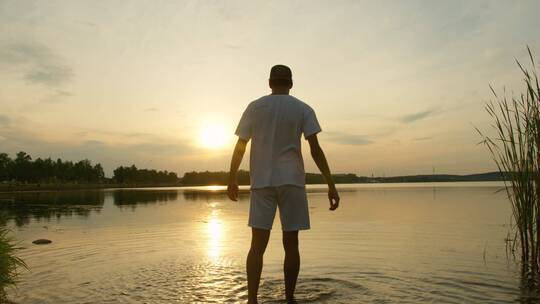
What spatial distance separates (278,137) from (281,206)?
0.76m

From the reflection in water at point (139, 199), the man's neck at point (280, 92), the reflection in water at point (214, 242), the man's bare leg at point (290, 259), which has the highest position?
the man's neck at point (280, 92)

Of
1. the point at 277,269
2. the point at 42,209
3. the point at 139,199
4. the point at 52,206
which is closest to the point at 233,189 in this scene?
the point at 277,269

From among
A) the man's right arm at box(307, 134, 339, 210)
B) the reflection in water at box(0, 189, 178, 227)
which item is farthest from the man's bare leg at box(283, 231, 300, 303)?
the reflection in water at box(0, 189, 178, 227)

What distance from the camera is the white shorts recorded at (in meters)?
4.72

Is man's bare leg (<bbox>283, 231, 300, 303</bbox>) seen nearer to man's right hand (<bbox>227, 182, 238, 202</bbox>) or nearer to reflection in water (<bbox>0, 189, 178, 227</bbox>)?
man's right hand (<bbox>227, 182, 238, 202</bbox>)

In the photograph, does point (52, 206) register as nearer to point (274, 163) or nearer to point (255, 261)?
point (255, 261)

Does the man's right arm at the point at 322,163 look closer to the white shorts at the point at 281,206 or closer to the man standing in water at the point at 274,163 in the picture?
the man standing in water at the point at 274,163

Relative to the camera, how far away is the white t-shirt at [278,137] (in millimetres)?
4727

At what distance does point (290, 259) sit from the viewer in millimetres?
5000

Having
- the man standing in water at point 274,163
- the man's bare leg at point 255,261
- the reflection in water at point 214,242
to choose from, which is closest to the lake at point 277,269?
the reflection in water at point 214,242

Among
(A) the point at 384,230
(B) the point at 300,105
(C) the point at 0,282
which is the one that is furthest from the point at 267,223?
(A) the point at 384,230

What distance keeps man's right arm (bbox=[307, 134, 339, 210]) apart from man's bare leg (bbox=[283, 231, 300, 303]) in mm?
591

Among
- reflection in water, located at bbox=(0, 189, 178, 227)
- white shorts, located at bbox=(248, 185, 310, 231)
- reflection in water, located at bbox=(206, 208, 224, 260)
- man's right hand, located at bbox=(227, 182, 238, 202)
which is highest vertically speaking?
man's right hand, located at bbox=(227, 182, 238, 202)

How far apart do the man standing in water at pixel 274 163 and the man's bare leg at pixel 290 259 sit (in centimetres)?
1
